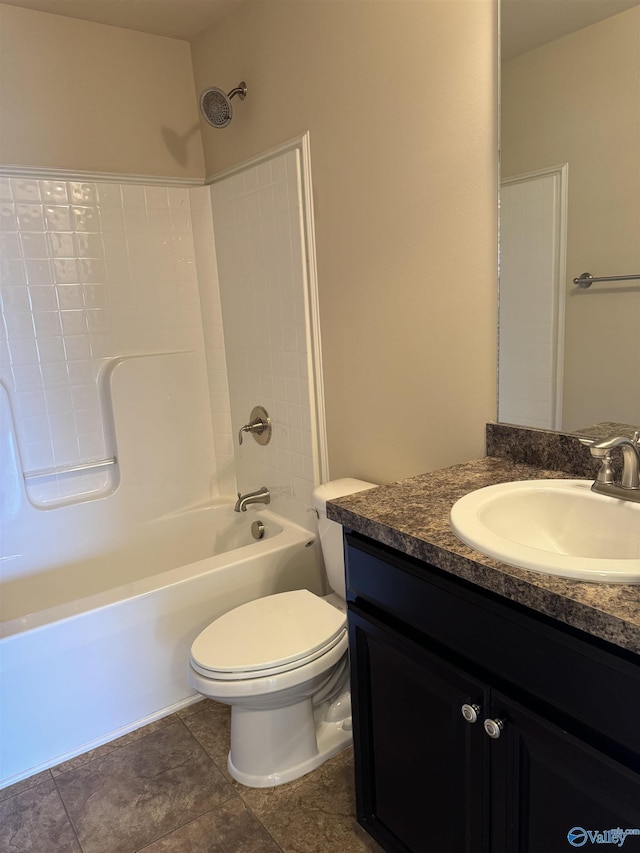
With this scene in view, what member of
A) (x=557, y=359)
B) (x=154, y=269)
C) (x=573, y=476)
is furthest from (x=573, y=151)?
(x=154, y=269)

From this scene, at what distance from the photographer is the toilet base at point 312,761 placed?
1752mm

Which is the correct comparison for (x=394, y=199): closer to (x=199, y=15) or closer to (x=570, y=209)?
(x=570, y=209)

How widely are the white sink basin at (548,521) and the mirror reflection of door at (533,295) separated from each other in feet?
0.81

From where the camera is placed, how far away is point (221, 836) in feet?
5.23

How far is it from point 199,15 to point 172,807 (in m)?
2.74

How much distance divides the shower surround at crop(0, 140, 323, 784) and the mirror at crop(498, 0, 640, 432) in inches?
34.8

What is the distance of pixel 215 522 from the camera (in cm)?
282

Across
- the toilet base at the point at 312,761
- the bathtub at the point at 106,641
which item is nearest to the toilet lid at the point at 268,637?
the bathtub at the point at 106,641

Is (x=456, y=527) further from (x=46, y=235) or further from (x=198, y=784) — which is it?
(x=46, y=235)

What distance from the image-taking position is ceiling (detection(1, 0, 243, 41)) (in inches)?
87.0

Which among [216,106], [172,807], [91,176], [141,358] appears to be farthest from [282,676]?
[91,176]

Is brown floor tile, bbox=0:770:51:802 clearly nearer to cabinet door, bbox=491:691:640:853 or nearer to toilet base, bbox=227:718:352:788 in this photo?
toilet base, bbox=227:718:352:788

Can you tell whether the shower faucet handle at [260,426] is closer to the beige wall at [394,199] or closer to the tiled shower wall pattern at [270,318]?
the tiled shower wall pattern at [270,318]

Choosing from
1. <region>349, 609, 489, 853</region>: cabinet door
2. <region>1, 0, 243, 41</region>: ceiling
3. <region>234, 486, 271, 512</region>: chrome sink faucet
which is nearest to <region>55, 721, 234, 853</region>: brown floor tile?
<region>349, 609, 489, 853</region>: cabinet door
